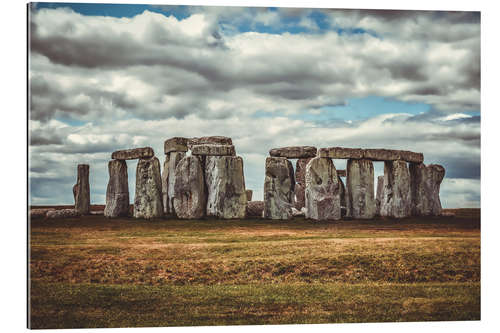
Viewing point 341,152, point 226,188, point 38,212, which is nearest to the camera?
point 38,212

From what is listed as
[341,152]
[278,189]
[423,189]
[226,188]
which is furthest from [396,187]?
[226,188]

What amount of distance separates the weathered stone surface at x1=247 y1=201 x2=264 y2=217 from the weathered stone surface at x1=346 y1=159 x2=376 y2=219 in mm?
2512

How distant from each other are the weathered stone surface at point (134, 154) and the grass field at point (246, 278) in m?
5.53

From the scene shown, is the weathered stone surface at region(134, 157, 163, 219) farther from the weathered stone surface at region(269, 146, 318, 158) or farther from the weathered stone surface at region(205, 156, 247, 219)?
the weathered stone surface at region(269, 146, 318, 158)

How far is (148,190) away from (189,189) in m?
1.20

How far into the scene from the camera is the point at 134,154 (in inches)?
670

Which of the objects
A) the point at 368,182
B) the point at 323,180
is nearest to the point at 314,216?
the point at 323,180

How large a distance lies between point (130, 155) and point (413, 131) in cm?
905

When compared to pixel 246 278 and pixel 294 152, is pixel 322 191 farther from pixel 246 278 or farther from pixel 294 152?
pixel 246 278

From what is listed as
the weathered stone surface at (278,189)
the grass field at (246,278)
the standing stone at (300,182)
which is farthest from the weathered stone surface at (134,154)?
the standing stone at (300,182)

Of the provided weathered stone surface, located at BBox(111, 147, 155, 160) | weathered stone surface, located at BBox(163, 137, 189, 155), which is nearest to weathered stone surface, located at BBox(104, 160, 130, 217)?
weathered stone surface, located at BBox(111, 147, 155, 160)

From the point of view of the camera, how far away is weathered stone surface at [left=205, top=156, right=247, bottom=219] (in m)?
15.5

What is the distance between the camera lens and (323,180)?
1594cm

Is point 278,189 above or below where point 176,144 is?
below
